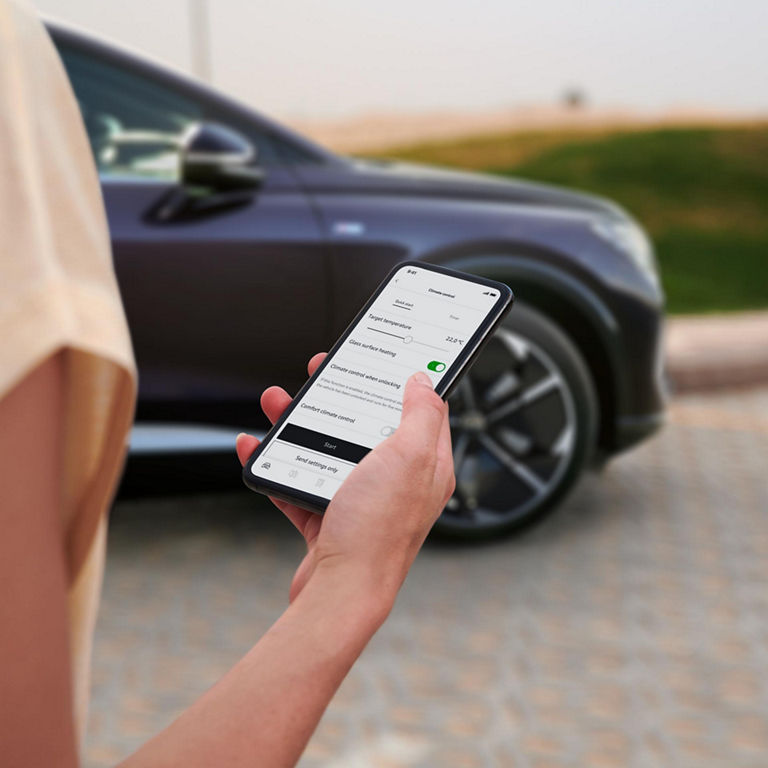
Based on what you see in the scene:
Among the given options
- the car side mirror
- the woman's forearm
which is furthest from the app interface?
the car side mirror

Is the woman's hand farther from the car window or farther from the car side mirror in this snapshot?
the car window

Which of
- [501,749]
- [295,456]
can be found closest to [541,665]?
[501,749]

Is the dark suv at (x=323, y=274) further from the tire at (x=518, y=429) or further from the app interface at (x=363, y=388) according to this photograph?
the app interface at (x=363, y=388)

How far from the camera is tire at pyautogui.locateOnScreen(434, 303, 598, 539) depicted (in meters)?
3.62

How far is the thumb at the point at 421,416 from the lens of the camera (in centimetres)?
85

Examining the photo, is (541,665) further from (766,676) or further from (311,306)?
(311,306)

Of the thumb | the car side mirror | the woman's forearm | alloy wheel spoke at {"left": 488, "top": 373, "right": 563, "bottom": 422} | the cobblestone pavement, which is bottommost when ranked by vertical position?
the cobblestone pavement

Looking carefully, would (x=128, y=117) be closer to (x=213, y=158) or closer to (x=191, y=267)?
(x=213, y=158)

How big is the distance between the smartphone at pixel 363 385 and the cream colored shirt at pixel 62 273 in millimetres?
298

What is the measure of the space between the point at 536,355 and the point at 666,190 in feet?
68.6

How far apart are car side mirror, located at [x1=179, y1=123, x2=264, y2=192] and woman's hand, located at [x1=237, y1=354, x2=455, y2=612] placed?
2508mm

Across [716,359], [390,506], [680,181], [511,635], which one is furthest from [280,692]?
[680,181]

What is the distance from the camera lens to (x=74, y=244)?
0.65m

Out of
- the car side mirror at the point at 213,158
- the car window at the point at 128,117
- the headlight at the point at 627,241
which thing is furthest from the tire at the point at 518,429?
the car window at the point at 128,117
